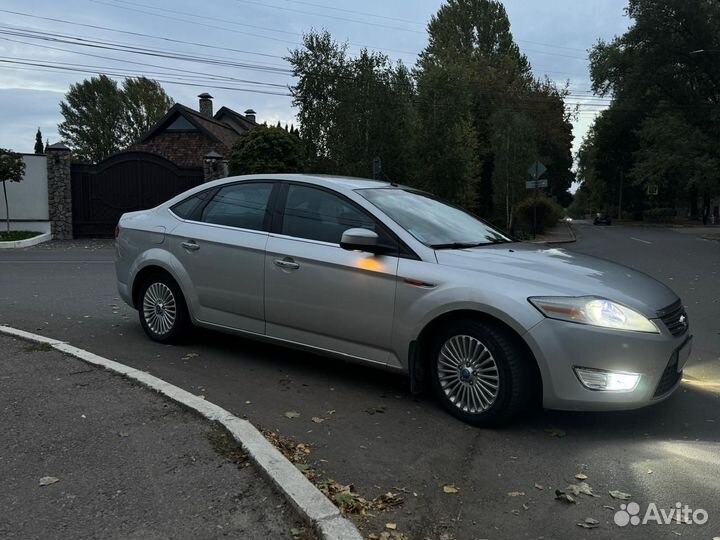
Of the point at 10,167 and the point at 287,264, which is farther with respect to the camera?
the point at 10,167

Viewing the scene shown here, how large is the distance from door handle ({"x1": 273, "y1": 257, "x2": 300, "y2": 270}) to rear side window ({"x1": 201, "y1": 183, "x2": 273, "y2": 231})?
44cm

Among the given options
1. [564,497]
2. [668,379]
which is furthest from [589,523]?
[668,379]

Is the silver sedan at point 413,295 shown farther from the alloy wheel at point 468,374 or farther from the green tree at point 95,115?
the green tree at point 95,115

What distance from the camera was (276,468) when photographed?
10.2ft

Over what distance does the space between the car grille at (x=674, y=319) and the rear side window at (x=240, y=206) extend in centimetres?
311

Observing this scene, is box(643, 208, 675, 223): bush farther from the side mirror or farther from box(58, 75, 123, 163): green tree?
the side mirror

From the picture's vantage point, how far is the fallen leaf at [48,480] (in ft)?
10.2

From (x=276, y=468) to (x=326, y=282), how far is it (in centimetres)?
178

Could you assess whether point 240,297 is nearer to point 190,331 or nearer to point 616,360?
point 190,331

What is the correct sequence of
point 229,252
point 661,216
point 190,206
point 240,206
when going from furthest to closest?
point 661,216 → point 190,206 → point 240,206 → point 229,252

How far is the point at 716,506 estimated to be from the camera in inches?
120

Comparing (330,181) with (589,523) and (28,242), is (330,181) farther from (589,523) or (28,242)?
(28,242)

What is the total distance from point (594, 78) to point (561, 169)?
27.5 feet

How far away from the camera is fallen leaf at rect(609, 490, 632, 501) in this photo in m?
3.14
